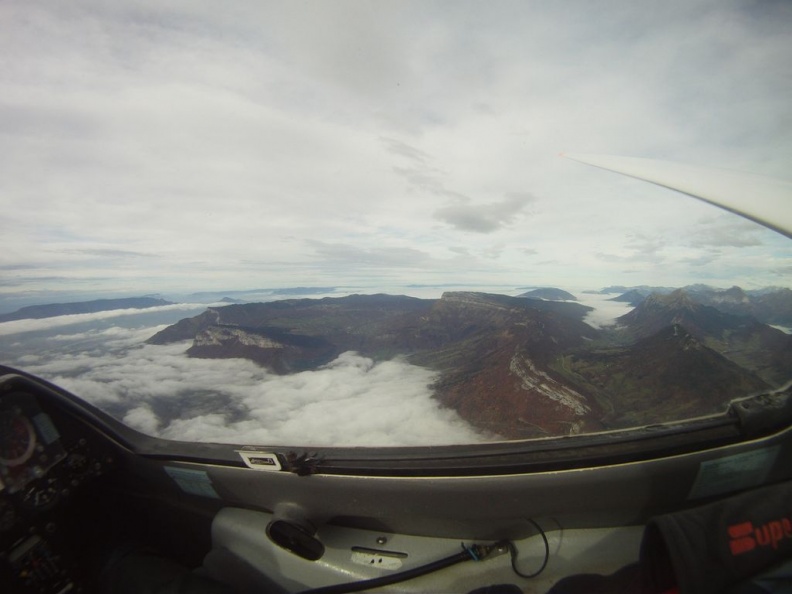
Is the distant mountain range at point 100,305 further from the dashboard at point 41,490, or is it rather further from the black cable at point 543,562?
the black cable at point 543,562

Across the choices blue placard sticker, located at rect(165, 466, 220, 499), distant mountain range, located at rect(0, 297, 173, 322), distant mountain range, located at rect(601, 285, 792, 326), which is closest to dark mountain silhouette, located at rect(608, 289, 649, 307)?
distant mountain range, located at rect(601, 285, 792, 326)

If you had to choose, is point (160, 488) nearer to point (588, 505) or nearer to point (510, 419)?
point (588, 505)

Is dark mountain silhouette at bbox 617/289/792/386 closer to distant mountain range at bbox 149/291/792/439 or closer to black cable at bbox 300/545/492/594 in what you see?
distant mountain range at bbox 149/291/792/439

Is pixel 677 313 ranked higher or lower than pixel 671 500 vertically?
higher

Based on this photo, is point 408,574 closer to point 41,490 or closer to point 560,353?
point 41,490

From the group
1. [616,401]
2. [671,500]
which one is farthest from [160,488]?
[616,401]

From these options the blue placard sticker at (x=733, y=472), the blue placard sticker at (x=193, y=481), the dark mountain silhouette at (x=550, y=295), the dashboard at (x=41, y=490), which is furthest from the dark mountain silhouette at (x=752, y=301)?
the dashboard at (x=41, y=490)
